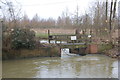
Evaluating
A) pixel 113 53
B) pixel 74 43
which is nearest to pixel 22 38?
pixel 74 43

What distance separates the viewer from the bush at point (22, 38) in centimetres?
1286

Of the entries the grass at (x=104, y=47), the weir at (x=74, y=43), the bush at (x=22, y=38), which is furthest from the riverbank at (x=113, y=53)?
the bush at (x=22, y=38)

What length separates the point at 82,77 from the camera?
300 inches

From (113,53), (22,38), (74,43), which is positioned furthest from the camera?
(74,43)

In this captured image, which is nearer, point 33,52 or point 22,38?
point 22,38

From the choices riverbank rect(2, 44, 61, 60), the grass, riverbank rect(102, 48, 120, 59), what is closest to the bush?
riverbank rect(2, 44, 61, 60)

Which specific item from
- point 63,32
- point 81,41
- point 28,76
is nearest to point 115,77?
point 28,76

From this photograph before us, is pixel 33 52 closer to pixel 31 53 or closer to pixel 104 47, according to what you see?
pixel 31 53

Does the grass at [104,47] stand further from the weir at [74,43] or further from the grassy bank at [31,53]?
the grassy bank at [31,53]

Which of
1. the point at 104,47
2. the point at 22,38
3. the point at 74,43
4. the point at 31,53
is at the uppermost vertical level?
the point at 22,38

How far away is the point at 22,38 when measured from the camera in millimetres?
13109

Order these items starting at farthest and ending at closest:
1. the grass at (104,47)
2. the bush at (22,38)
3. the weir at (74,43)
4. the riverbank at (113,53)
→ 1. the grass at (104,47)
2. the weir at (74,43)
3. the bush at (22,38)
4. the riverbank at (113,53)

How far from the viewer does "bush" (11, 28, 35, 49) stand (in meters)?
12.9

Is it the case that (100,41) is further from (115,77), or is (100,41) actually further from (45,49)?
(115,77)
